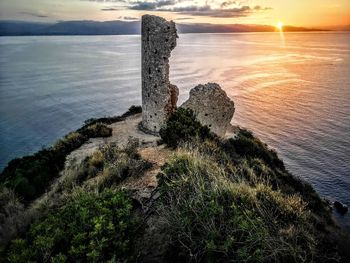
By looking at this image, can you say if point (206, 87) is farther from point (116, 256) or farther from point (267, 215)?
point (116, 256)

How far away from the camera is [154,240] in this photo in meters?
6.11

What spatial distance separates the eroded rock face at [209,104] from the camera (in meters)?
20.5

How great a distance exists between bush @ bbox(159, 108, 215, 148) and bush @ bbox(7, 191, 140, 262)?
27.4 feet

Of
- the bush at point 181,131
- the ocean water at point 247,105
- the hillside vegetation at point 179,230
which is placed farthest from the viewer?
the ocean water at point 247,105

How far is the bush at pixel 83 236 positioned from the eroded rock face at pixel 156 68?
15769 mm

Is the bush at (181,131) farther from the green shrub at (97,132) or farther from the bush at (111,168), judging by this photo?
the green shrub at (97,132)

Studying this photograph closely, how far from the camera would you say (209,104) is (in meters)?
20.7

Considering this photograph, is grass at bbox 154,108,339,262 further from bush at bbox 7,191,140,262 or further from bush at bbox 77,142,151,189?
bush at bbox 77,142,151,189

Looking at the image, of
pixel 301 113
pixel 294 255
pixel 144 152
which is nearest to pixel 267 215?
pixel 294 255

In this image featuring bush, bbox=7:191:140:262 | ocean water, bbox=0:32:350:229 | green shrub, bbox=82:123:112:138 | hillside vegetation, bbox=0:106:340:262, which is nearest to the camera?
bush, bbox=7:191:140:262

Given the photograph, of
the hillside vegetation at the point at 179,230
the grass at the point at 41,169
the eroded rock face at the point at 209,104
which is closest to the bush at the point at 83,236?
the hillside vegetation at the point at 179,230

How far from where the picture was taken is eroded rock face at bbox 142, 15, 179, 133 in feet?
67.1

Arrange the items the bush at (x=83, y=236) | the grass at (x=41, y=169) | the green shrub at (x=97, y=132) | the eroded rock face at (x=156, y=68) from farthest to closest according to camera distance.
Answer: the green shrub at (x=97, y=132), the eroded rock face at (x=156, y=68), the grass at (x=41, y=169), the bush at (x=83, y=236)

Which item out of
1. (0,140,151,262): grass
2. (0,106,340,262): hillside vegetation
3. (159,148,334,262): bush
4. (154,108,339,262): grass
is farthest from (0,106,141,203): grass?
(159,148,334,262): bush
